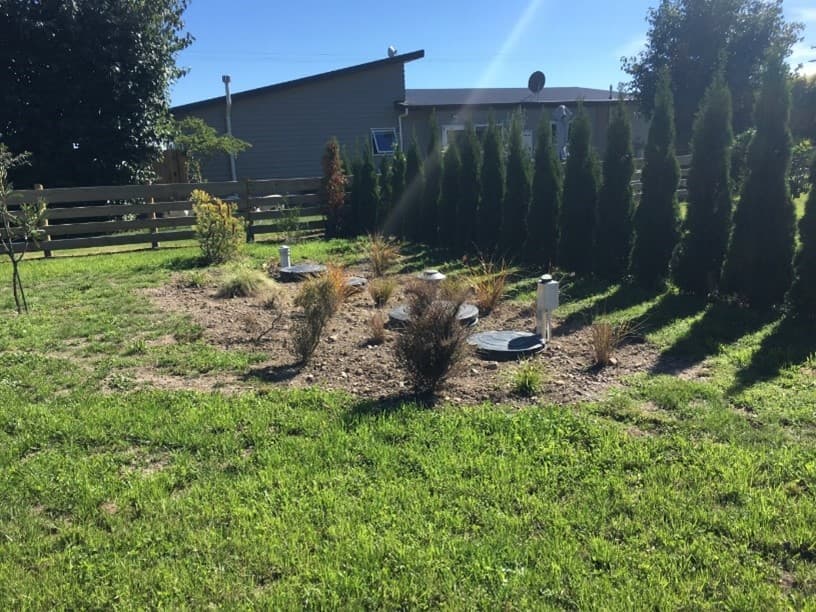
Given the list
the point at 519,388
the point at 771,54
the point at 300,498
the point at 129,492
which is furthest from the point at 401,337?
the point at 771,54

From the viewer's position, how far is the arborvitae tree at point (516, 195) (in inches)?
375

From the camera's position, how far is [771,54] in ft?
19.6

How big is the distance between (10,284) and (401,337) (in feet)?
24.1

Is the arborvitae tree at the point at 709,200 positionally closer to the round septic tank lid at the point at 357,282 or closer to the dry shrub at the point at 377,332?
the dry shrub at the point at 377,332

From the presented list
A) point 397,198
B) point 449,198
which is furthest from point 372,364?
point 397,198

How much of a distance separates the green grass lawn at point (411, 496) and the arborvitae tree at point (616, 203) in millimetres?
3157

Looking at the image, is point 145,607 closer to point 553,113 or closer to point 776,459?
point 776,459

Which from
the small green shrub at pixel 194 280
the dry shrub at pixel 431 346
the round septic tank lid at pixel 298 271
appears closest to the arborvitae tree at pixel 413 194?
the round septic tank lid at pixel 298 271

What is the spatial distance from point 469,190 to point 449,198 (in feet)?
2.12

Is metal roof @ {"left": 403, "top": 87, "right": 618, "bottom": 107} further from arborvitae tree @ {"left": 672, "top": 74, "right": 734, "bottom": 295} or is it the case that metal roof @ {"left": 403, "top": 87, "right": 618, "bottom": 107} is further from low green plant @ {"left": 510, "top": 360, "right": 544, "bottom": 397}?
low green plant @ {"left": 510, "top": 360, "right": 544, "bottom": 397}

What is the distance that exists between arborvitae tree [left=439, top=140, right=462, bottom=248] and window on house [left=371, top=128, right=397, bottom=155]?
10.0 meters

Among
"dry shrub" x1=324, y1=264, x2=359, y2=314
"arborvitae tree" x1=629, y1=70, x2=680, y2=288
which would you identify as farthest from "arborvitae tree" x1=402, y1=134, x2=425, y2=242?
"arborvitae tree" x1=629, y1=70, x2=680, y2=288

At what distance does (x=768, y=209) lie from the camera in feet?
19.8

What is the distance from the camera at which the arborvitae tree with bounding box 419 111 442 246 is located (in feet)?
39.6
